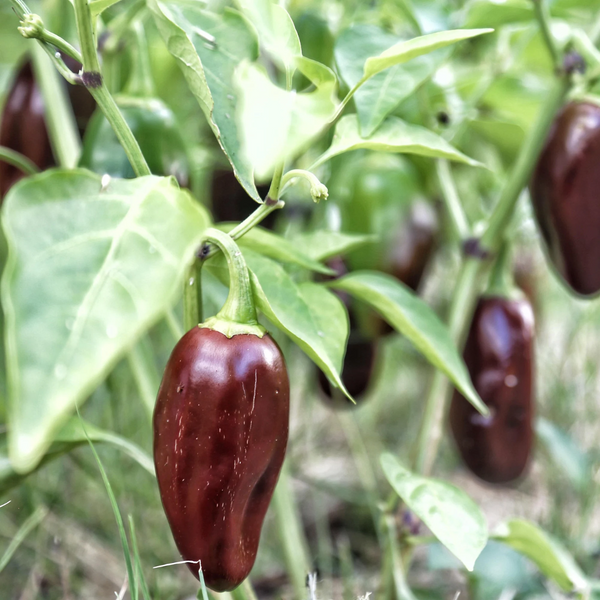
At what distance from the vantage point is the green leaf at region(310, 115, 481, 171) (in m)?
0.46

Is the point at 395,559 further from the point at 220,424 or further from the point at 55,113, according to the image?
the point at 55,113

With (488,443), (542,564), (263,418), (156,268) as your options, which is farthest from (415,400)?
(156,268)

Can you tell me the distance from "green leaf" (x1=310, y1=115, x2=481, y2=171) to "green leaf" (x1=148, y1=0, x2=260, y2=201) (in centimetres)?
7

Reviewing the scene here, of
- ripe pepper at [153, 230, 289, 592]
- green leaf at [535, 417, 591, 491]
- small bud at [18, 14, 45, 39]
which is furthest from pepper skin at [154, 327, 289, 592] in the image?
green leaf at [535, 417, 591, 491]

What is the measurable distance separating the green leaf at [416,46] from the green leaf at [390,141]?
5 cm

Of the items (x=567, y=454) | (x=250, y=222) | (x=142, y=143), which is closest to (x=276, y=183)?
(x=250, y=222)

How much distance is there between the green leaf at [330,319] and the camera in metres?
0.47

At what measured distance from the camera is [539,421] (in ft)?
3.50

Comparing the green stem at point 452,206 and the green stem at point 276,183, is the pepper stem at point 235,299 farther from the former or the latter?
the green stem at point 452,206

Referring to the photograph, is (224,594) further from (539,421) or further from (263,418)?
(539,421)

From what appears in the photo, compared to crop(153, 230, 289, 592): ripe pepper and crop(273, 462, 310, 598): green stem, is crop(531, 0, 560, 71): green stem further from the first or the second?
crop(273, 462, 310, 598): green stem

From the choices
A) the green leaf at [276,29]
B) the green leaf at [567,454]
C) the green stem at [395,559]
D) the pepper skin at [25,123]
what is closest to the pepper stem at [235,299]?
the green leaf at [276,29]

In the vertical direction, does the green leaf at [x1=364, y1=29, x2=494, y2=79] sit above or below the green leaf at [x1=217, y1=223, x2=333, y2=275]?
above

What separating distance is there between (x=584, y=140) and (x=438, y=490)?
0.38 meters
